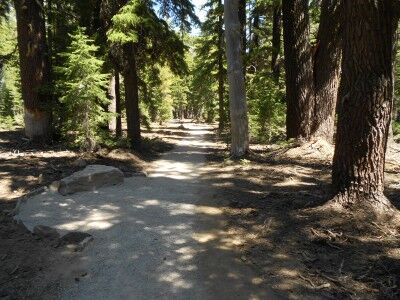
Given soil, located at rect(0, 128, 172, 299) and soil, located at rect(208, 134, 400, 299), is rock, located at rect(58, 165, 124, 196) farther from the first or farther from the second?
soil, located at rect(208, 134, 400, 299)

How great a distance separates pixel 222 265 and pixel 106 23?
11.5 m

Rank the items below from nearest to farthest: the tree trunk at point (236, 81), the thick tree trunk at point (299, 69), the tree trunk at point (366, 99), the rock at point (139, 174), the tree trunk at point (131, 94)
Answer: the tree trunk at point (366, 99), the rock at point (139, 174), the tree trunk at point (236, 81), the thick tree trunk at point (299, 69), the tree trunk at point (131, 94)

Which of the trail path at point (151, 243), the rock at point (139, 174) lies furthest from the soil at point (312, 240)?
the rock at point (139, 174)

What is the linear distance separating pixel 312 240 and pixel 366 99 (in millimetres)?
2205

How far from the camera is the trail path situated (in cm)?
432

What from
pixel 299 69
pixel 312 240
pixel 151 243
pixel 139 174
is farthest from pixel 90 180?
pixel 299 69

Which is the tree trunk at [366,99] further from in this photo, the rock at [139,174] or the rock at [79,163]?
the rock at [79,163]

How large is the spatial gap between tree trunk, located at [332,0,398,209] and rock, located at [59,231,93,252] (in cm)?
398

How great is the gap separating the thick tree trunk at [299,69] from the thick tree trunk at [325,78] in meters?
0.23

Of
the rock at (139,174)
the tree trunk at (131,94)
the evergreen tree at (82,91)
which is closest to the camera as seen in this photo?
the rock at (139,174)

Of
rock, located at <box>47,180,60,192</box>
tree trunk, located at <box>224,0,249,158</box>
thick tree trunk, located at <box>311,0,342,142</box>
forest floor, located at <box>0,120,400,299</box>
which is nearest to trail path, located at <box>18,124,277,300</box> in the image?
forest floor, located at <box>0,120,400,299</box>

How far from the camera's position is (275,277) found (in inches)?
175

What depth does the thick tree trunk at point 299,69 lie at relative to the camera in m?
12.4

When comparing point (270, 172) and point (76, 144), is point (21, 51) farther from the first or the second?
point (270, 172)
